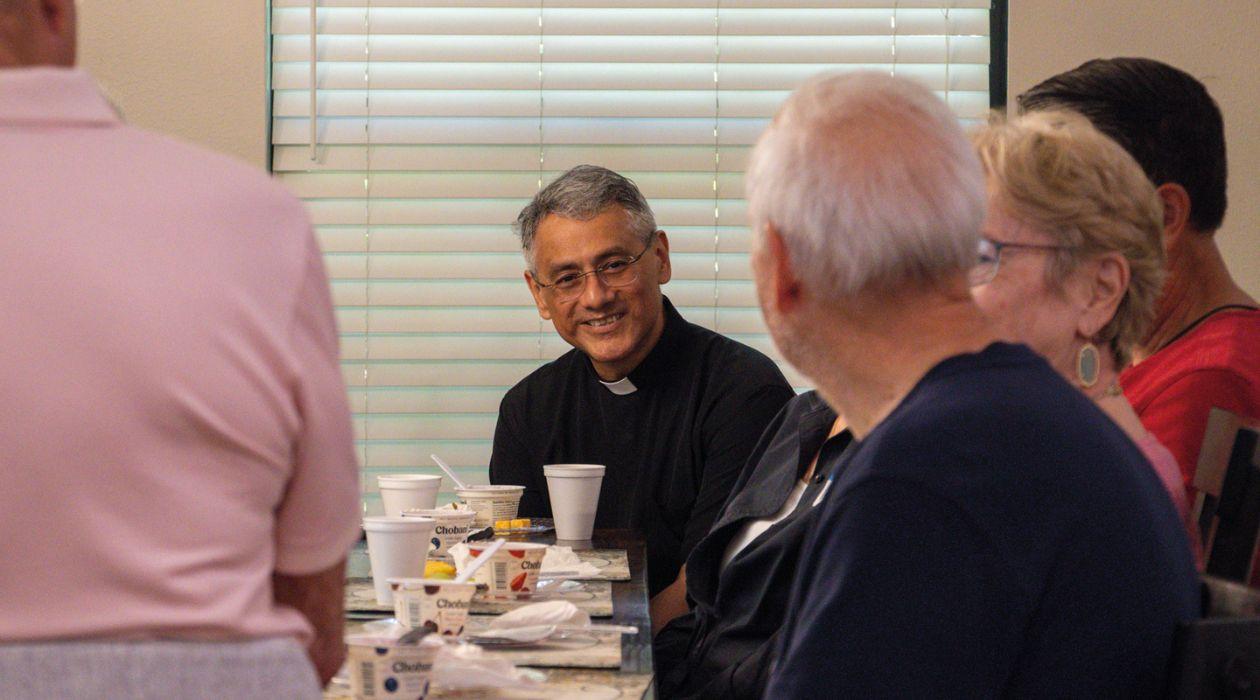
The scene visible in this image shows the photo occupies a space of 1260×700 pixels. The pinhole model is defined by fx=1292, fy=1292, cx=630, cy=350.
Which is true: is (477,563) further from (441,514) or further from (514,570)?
(441,514)

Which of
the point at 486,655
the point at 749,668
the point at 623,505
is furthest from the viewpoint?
the point at 623,505

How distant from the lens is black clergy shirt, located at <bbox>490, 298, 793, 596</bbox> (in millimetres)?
2703

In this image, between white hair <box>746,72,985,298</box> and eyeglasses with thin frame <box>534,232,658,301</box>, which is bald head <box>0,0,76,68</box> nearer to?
white hair <box>746,72,985,298</box>

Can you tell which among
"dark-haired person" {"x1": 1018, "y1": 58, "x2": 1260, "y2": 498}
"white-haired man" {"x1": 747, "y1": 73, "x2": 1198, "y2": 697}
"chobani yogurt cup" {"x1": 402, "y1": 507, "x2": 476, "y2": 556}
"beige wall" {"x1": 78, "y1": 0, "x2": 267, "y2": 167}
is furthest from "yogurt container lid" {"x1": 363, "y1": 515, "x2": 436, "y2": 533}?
"beige wall" {"x1": 78, "y1": 0, "x2": 267, "y2": 167}

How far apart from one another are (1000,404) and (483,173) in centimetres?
247

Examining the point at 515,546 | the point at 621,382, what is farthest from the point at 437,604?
the point at 621,382

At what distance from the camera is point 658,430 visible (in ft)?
9.36

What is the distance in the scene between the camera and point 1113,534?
1046 millimetres

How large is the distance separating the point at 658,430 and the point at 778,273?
167 centimetres

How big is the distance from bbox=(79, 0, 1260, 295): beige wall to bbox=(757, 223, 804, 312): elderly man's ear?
7.73ft

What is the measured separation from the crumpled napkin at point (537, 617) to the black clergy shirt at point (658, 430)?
1.10 metres

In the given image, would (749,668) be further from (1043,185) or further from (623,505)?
(623,505)

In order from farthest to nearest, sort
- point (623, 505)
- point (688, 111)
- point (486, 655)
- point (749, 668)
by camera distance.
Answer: point (688, 111), point (623, 505), point (749, 668), point (486, 655)

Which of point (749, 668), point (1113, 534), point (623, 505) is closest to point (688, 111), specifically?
point (623, 505)
